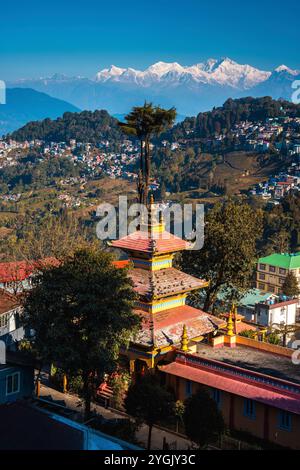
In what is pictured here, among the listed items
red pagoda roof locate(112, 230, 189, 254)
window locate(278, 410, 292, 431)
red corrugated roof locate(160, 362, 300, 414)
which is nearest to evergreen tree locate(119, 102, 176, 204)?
red pagoda roof locate(112, 230, 189, 254)

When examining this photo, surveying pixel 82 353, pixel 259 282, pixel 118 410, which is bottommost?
pixel 259 282

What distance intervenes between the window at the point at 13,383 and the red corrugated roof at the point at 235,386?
4623 mm

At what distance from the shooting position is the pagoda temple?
19609 millimetres

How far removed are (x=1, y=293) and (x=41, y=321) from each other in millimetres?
15790

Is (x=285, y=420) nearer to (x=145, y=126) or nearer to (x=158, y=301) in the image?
(x=158, y=301)

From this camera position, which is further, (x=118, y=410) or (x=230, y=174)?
(x=230, y=174)

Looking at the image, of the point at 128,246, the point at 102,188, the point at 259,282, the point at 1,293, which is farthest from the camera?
the point at 102,188

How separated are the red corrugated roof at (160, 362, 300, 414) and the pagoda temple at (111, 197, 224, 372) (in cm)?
85

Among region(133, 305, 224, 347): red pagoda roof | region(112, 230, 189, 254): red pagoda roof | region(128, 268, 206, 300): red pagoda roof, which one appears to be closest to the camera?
region(133, 305, 224, 347): red pagoda roof

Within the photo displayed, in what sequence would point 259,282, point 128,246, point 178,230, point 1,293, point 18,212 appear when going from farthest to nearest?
point 18,212 < point 178,230 < point 259,282 < point 1,293 < point 128,246

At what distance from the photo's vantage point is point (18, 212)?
133625 millimetres

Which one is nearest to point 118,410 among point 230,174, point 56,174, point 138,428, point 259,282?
point 138,428

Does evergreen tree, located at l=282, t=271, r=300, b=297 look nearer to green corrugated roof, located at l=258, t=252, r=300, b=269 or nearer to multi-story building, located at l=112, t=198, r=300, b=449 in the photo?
green corrugated roof, located at l=258, t=252, r=300, b=269
